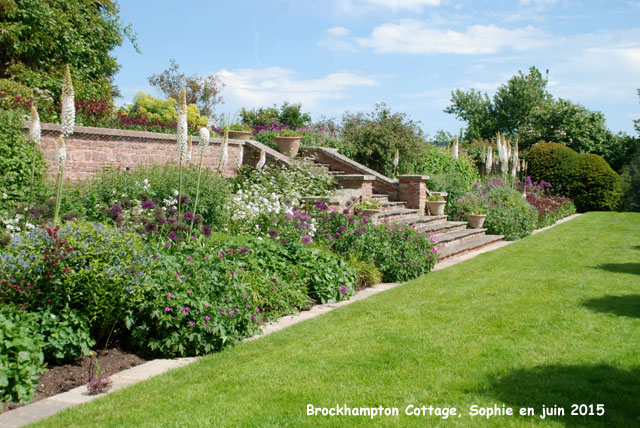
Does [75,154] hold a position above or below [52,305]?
above

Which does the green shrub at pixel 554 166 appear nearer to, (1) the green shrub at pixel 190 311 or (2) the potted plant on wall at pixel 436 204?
(2) the potted plant on wall at pixel 436 204

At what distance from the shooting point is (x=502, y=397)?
3391mm

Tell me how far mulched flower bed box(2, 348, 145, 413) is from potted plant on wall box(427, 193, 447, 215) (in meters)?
9.14

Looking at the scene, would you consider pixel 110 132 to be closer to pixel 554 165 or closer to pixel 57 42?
pixel 57 42

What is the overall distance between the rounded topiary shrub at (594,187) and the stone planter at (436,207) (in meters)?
10.9

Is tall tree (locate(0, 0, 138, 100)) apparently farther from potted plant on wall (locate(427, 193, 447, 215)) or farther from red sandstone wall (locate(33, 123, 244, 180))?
potted plant on wall (locate(427, 193, 447, 215))

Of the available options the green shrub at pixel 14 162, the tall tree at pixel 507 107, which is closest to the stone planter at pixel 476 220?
the green shrub at pixel 14 162

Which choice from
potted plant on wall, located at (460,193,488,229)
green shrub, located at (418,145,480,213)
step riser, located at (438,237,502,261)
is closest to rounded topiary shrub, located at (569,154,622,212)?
green shrub, located at (418,145,480,213)

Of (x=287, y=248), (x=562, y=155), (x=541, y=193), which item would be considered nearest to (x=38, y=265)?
(x=287, y=248)

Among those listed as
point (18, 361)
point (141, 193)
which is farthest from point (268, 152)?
point (18, 361)

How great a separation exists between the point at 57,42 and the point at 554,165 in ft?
60.3

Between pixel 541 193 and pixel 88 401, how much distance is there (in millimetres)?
17851

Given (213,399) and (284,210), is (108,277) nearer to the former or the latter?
(213,399)

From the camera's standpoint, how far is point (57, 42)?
1532cm
